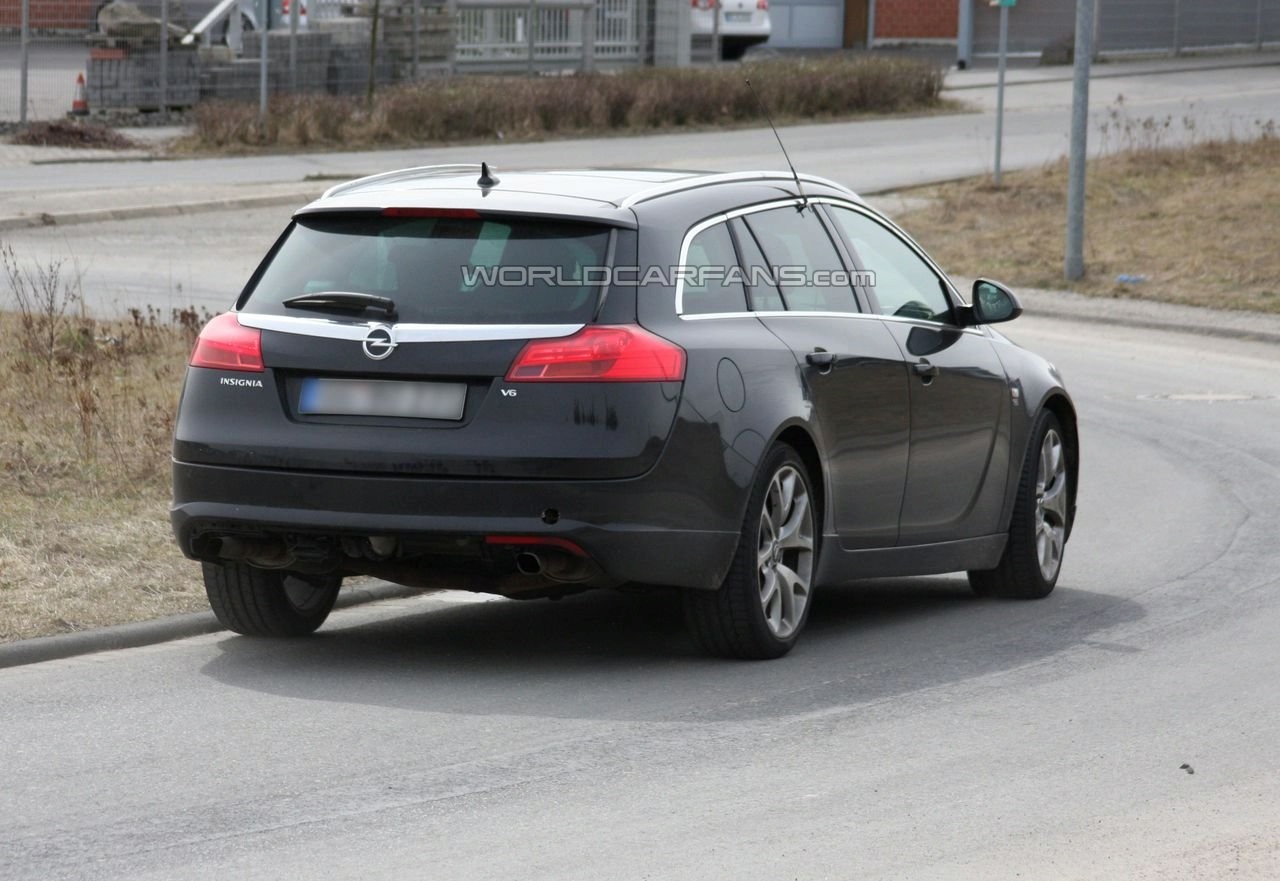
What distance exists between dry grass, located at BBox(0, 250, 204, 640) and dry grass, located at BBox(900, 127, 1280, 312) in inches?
451

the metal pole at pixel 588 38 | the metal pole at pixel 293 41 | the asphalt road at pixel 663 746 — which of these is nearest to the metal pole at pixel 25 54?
the metal pole at pixel 293 41

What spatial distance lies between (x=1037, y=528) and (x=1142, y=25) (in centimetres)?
5117

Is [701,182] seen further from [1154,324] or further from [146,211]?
[146,211]

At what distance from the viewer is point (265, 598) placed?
793cm

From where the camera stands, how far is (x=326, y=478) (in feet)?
23.3

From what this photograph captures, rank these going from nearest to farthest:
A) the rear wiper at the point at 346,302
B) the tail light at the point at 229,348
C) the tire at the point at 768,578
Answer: the rear wiper at the point at 346,302, the tail light at the point at 229,348, the tire at the point at 768,578

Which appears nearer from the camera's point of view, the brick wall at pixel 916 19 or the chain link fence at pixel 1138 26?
the chain link fence at pixel 1138 26

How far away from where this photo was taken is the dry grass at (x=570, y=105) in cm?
3519

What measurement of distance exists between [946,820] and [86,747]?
2.44 metres

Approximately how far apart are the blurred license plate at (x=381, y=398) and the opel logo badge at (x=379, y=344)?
88 mm

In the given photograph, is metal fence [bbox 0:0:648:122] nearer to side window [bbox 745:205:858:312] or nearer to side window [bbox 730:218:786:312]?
side window [bbox 745:205:858:312]

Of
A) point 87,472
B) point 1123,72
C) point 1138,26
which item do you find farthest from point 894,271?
point 1138,26

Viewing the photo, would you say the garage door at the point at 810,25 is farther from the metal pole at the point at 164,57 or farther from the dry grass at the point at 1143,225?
the dry grass at the point at 1143,225

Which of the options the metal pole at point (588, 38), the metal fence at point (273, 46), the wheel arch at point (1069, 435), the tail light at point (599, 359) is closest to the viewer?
the tail light at point (599, 359)
